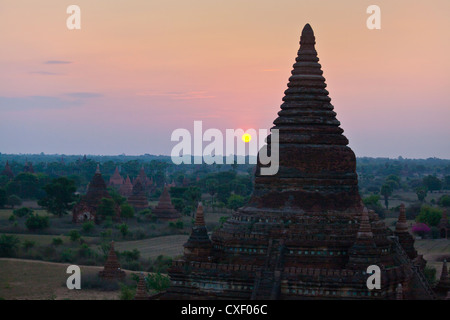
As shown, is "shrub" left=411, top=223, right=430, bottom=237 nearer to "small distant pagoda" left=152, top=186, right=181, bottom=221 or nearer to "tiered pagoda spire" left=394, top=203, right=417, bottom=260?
"small distant pagoda" left=152, top=186, right=181, bottom=221

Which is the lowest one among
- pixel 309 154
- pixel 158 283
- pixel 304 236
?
pixel 158 283

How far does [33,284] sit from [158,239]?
23101 millimetres

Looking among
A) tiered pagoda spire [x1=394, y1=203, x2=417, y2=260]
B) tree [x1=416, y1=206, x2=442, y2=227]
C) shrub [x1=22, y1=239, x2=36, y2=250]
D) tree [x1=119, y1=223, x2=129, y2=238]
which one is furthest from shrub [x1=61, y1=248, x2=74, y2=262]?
tiered pagoda spire [x1=394, y1=203, x2=417, y2=260]

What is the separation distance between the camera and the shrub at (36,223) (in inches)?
2687

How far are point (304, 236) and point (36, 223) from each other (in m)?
49.5

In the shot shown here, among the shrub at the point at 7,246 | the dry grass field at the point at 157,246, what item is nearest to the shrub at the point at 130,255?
the dry grass field at the point at 157,246

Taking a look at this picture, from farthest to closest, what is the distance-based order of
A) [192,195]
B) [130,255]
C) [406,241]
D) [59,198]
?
1. [192,195]
2. [59,198]
3. [130,255]
4. [406,241]

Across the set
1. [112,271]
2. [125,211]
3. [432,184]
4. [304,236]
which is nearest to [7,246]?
[112,271]

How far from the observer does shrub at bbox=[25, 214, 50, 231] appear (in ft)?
224

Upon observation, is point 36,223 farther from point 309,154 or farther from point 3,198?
point 309,154

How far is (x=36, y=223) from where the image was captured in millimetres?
68500

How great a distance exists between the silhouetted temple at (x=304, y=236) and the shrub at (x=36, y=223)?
153 ft

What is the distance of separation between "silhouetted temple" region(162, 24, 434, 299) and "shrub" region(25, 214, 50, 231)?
46774 mm
